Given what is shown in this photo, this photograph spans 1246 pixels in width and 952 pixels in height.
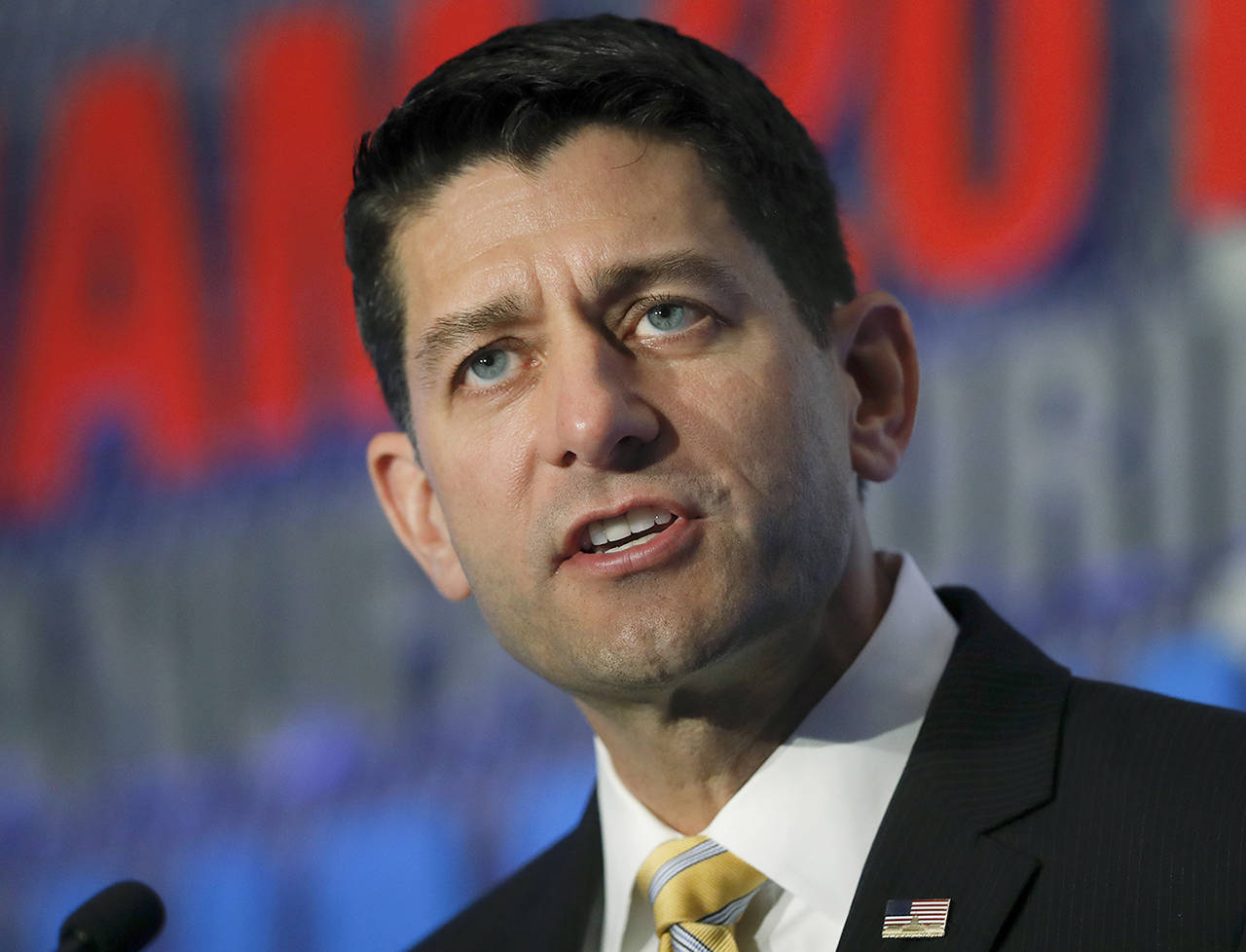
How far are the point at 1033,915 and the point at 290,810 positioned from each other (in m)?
2.67

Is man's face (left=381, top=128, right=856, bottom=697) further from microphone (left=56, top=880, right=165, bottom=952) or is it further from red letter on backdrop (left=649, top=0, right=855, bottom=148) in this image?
red letter on backdrop (left=649, top=0, right=855, bottom=148)

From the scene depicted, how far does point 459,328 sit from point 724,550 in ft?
1.54

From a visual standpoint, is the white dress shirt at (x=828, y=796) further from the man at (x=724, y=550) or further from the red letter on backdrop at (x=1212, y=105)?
the red letter on backdrop at (x=1212, y=105)

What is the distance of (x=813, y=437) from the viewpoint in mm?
1832

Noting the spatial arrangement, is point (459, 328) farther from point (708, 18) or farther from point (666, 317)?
point (708, 18)

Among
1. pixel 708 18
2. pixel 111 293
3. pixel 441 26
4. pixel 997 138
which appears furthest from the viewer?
pixel 111 293

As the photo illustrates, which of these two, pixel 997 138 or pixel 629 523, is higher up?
pixel 997 138

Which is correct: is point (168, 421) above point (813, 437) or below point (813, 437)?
below

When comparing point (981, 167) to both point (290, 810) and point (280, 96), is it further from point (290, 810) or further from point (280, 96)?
point (290, 810)

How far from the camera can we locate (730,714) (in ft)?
6.21

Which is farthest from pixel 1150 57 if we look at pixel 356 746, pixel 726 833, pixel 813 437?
pixel 356 746

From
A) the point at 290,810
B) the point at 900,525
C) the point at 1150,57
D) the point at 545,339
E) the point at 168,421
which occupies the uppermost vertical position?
the point at 1150,57

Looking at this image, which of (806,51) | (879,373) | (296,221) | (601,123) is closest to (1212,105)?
(806,51)

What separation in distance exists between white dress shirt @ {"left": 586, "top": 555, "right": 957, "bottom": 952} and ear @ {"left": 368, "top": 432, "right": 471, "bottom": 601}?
47cm
